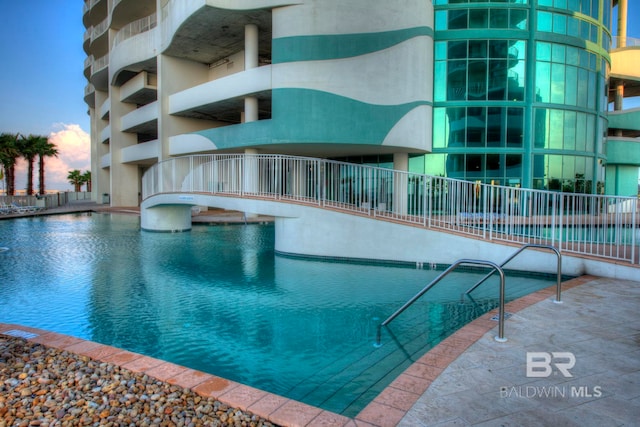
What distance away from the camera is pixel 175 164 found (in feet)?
55.1

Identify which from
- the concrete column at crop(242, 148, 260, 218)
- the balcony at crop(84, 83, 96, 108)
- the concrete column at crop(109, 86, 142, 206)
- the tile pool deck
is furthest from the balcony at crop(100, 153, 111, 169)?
the tile pool deck

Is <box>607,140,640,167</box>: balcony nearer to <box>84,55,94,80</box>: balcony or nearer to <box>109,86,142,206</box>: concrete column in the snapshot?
<box>109,86,142,206</box>: concrete column

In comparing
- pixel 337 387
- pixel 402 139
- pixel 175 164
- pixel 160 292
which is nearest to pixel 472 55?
pixel 402 139

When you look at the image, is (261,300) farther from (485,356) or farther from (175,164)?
(175,164)

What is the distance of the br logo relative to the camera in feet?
12.6

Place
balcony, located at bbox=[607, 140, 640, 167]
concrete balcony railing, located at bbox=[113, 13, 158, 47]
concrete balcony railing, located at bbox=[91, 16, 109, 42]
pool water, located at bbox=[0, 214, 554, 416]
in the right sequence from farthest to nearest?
concrete balcony railing, located at bbox=[91, 16, 109, 42]
balcony, located at bbox=[607, 140, 640, 167]
concrete balcony railing, located at bbox=[113, 13, 158, 47]
pool water, located at bbox=[0, 214, 554, 416]

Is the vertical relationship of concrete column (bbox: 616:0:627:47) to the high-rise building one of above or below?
above

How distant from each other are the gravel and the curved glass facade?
2060 centimetres

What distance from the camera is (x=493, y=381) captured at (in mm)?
3676

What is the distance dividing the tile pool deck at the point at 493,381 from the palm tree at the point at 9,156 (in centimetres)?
5201

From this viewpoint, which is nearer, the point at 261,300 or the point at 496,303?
the point at 496,303

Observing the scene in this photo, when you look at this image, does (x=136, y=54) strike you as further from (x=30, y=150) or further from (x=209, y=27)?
(x=30, y=150)

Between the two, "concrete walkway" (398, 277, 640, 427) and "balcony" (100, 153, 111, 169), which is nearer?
"concrete walkway" (398, 277, 640, 427)

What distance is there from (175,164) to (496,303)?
13808 millimetres
